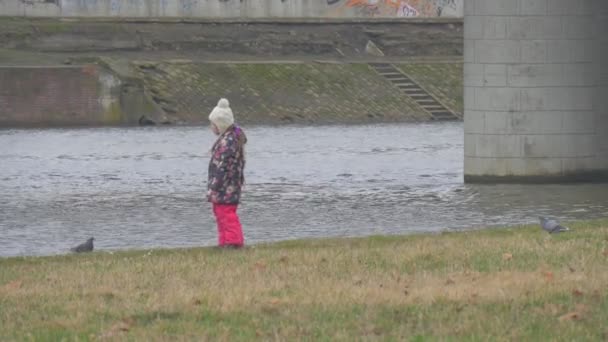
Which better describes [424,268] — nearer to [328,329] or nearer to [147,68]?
[328,329]

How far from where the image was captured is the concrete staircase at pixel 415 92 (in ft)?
226

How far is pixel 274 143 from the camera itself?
164 feet

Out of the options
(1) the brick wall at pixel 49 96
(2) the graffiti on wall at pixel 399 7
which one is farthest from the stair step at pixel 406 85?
(1) the brick wall at pixel 49 96

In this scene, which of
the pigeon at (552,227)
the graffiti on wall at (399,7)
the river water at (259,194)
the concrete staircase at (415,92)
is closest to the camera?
the pigeon at (552,227)


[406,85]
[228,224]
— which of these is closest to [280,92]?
[406,85]

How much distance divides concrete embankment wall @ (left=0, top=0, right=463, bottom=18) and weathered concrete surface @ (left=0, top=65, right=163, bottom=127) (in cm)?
1123

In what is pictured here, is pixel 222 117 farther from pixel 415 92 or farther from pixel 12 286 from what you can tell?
pixel 415 92

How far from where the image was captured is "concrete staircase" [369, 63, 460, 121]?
68750mm

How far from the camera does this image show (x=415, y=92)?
2793 inches

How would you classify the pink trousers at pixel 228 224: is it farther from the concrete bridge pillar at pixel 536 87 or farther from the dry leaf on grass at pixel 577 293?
the concrete bridge pillar at pixel 536 87

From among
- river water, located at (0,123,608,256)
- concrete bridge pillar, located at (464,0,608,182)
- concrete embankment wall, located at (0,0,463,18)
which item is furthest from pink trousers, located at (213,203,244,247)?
concrete embankment wall, located at (0,0,463,18)

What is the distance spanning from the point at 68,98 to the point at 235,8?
61.1ft

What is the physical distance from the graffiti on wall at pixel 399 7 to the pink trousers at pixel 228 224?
6188cm

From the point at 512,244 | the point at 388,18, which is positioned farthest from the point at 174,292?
the point at 388,18
